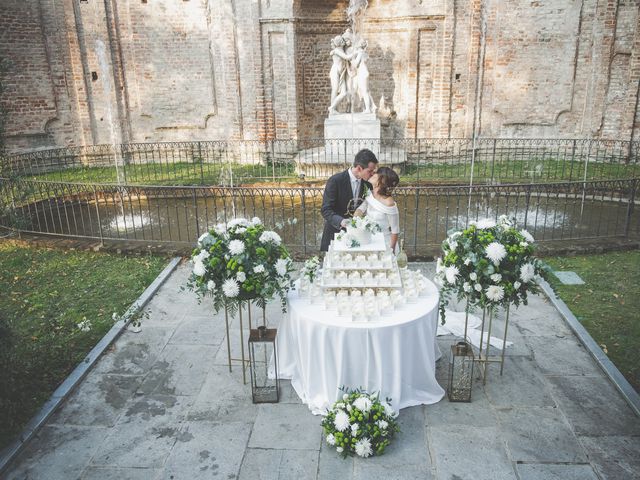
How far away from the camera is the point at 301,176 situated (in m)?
14.9

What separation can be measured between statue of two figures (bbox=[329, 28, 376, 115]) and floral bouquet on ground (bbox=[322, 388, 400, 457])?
500 inches

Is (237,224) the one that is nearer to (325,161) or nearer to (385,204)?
(385,204)

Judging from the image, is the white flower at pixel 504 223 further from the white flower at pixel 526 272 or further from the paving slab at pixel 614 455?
the paving slab at pixel 614 455

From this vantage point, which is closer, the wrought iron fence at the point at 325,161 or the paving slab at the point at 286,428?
the paving slab at the point at 286,428

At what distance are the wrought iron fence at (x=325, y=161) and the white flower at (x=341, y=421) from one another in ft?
34.3

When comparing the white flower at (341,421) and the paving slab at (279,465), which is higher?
the white flower at (341,421)

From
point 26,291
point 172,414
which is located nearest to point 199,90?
point 26,291

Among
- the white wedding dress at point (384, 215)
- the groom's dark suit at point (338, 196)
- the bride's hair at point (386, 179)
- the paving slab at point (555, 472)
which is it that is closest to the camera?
the paving slab at point (555, 472)

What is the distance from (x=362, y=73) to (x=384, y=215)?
443 inches

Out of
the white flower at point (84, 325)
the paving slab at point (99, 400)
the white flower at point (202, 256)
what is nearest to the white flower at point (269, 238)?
the white flower at point (202, 256)

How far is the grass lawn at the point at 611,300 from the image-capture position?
6070 millimetres

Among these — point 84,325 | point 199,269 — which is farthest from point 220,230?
point 84,325

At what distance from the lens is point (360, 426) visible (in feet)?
14.5

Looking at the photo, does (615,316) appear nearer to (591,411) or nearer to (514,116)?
(591,411)
